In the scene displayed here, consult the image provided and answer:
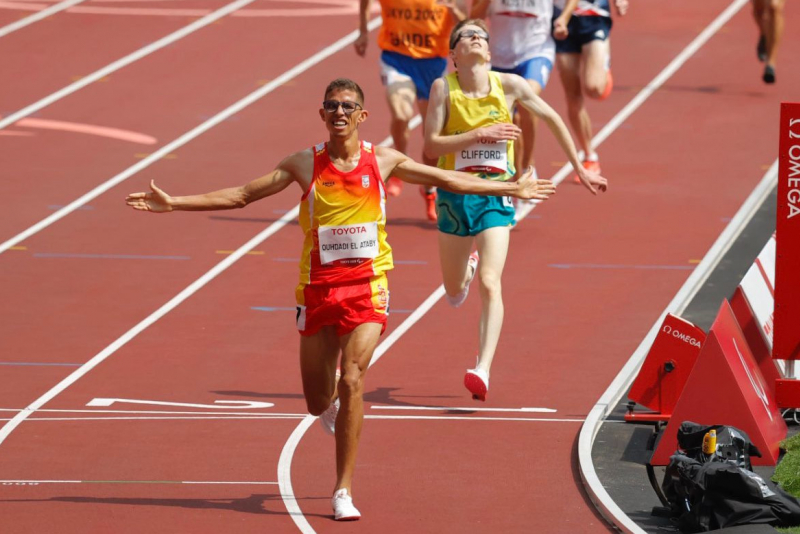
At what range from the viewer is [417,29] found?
51.0 ft

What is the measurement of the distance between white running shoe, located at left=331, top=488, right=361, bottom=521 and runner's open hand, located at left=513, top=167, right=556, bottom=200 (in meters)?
1.83

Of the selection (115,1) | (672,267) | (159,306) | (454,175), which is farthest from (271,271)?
(115,1)

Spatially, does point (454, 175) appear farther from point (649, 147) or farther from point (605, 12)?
point (649, 147)

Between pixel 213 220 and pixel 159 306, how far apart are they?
298 centimetres

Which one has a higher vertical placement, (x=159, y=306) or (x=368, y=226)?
(x=368, y=226)

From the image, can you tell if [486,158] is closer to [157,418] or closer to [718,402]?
[718,402]

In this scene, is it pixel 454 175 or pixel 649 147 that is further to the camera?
pixel 649 147

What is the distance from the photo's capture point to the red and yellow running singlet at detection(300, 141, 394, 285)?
8.65m

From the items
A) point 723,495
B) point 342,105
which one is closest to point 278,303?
point 342,105

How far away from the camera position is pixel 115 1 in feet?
81.7

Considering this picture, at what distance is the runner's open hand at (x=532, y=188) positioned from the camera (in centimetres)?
874

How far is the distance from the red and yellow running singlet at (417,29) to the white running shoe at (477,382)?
583cm

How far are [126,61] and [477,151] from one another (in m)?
11.6

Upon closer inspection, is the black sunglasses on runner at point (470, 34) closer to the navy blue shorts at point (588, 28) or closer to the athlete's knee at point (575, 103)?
the navy blue shorts at point (588, 28)
